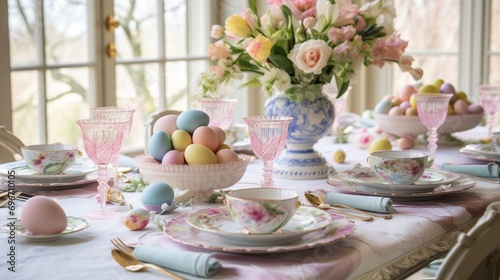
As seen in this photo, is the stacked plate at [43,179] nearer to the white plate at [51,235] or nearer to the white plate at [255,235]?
the white plate at [51,235]

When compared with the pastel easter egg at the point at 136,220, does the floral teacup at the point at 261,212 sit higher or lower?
higher

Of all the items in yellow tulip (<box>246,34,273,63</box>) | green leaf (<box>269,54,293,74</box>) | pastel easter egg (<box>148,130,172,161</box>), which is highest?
yellow tulip (<box>246,34,273,63</box>)

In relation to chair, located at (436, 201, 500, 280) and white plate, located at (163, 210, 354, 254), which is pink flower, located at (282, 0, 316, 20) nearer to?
white plate, located at (163, 210, 354, 254)

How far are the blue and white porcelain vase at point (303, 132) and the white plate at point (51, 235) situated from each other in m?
0.70

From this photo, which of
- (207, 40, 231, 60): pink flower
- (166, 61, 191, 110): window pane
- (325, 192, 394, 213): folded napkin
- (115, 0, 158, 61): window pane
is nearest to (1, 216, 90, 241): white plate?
(325, 192, 394, 213): folded napkin

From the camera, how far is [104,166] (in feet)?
5.27

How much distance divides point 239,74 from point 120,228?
0.76 meters

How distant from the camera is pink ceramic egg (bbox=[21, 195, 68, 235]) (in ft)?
4.40

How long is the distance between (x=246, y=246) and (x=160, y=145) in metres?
0.51

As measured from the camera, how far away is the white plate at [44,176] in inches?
72.2

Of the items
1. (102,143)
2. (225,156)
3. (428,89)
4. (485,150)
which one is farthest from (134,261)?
(428,89)

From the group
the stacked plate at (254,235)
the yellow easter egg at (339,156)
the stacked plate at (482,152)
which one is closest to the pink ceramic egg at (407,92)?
the stacked plate at (482,152)

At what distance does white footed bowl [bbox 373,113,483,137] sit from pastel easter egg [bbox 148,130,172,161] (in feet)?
3.26

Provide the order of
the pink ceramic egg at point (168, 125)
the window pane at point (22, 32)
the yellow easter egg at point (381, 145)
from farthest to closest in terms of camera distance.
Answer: the window pane at point (22, 32) → the yellow easter egg at point (381, 145) → the pink ceramic egg at point (168, 125)
